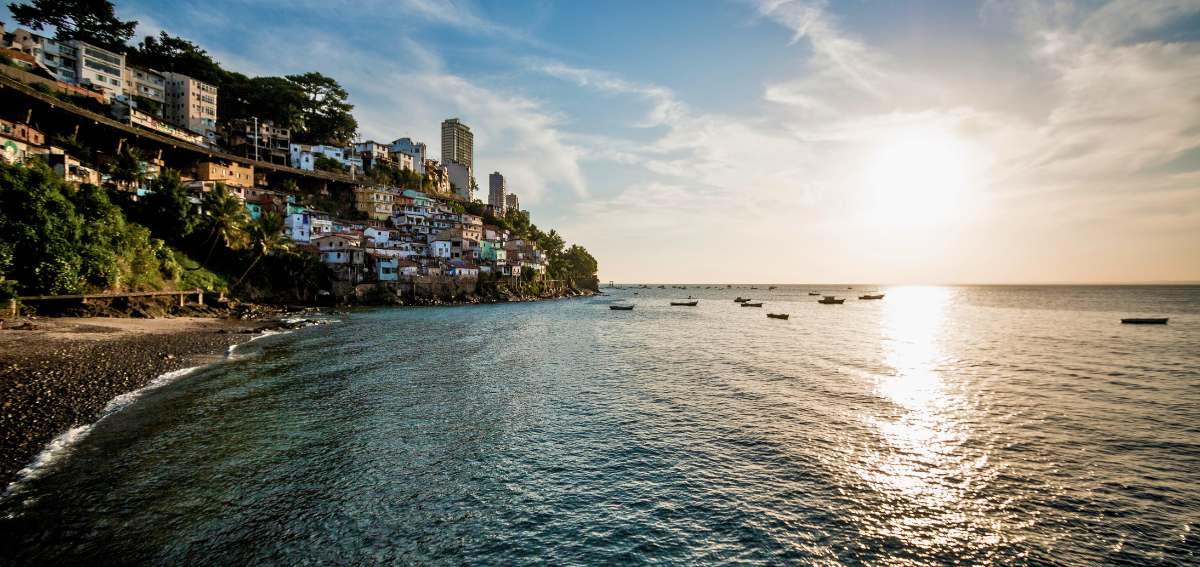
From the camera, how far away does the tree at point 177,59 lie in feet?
308

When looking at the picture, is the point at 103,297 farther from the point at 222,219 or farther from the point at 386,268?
the point at 386,268

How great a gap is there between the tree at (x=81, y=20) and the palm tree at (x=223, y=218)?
57.2 m

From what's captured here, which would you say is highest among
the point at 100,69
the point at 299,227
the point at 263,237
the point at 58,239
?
the point at 100,69

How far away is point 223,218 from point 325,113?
7825cm

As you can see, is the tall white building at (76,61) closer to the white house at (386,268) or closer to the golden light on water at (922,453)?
the white house at (386,268)

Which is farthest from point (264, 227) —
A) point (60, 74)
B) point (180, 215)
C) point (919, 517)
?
point (919, 517)

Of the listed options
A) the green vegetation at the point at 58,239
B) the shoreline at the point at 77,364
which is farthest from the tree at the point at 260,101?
the shoreline at the point at 77,364

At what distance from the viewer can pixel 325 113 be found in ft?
397

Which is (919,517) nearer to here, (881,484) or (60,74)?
(881,484)

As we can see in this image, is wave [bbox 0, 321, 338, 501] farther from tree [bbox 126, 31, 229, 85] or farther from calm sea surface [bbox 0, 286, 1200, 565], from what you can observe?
tree [bbox 126, 31, 229, 85]

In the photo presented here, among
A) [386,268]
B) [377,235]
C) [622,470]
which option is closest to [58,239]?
[622,470]

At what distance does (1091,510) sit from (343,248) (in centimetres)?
8934

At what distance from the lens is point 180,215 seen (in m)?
55.7

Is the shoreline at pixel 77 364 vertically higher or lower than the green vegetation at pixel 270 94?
lower
